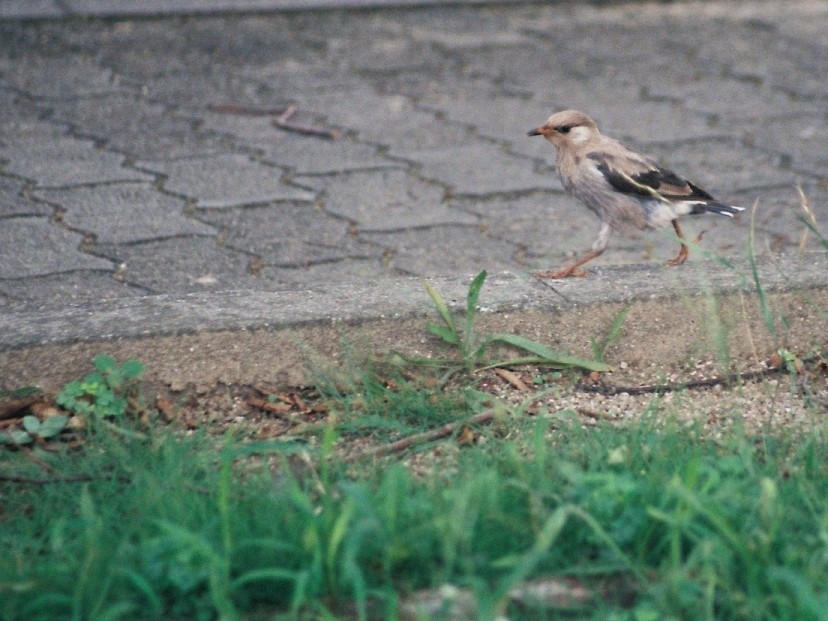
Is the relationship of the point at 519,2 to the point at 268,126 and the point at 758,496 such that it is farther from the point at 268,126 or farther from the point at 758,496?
the point at 758,496

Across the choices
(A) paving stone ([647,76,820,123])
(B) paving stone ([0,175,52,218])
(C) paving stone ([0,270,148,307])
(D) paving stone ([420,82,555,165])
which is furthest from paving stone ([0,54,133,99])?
(A) paving stone ([647,76,820,123])

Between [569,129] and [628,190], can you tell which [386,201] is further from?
[628,190]

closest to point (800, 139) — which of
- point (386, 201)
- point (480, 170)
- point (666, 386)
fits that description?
point (480, 170)

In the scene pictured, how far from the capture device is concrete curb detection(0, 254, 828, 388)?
7.01ft

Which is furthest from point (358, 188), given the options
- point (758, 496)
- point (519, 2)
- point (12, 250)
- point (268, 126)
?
point (519, 2)

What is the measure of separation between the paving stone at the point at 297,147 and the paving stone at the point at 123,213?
0.50 metres

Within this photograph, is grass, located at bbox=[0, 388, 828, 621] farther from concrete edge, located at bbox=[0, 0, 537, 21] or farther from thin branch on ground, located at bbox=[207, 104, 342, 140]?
concrete edge, located at bbox=[0, 0, 537, 21]

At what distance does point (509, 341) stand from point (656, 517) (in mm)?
721

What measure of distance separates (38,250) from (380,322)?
1.27 metres

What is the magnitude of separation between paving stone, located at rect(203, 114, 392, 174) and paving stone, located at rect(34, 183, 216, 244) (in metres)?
0.50

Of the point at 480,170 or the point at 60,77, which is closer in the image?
the point at 480,170

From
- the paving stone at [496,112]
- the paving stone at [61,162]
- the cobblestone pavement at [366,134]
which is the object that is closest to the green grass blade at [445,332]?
the cobblestone pavement at [366,134]

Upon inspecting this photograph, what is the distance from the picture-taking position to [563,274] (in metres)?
2.43

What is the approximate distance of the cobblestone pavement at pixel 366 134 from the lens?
318 centimetres
